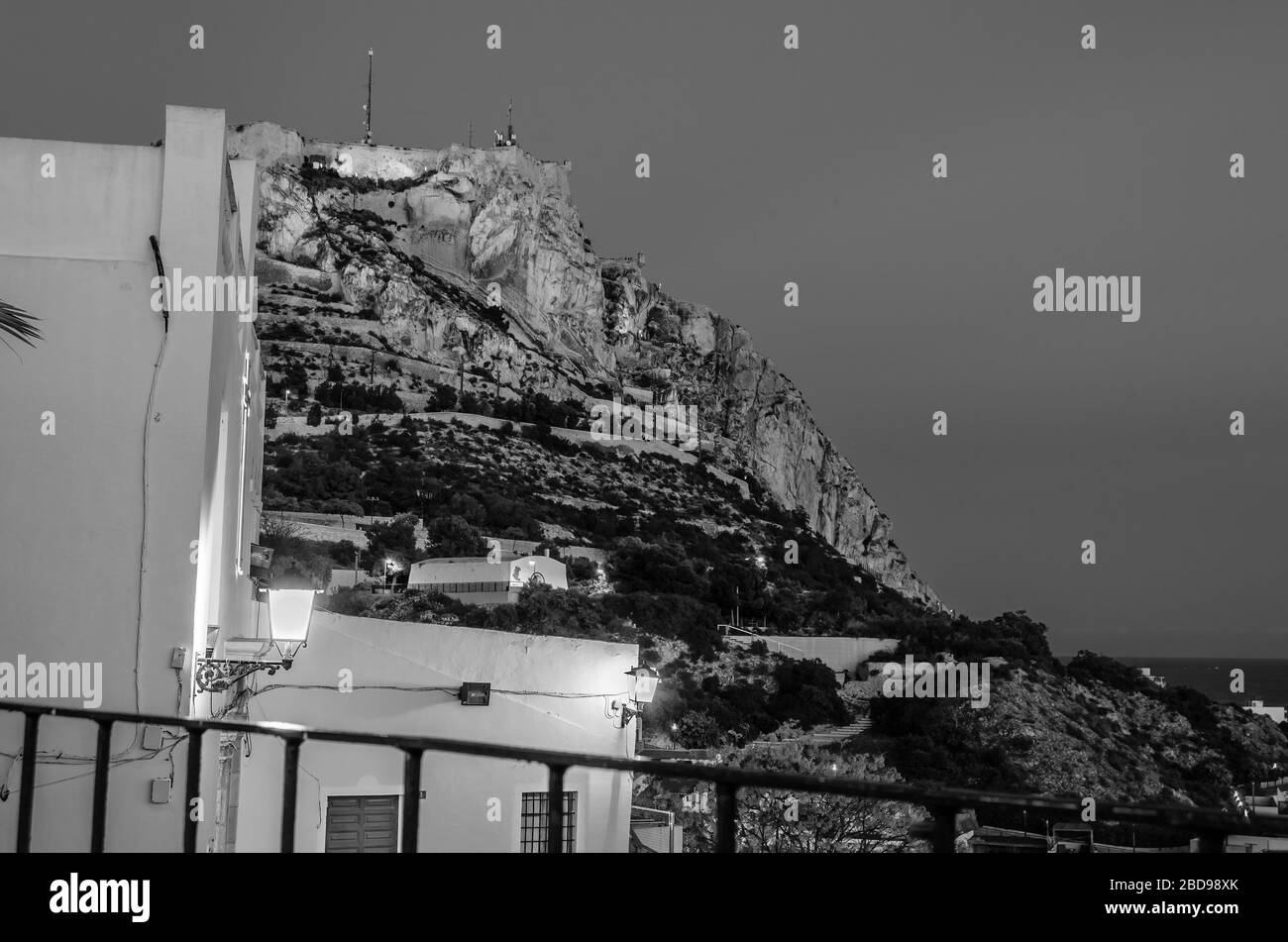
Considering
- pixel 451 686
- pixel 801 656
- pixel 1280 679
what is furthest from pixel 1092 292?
pixel 1280 679

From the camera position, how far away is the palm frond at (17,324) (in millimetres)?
8219

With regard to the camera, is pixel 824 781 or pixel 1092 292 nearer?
pixel 824 781

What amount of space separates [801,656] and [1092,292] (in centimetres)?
3634

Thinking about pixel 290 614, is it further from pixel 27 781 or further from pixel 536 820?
pixel 27 781

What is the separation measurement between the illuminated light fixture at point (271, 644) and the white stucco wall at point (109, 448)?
28cm

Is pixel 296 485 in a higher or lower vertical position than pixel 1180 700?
higher

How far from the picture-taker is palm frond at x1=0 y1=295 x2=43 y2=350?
822cm

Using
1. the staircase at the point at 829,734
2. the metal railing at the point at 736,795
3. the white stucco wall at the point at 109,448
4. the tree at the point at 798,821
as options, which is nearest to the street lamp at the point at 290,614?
the white stucco wall at the point at 109,448

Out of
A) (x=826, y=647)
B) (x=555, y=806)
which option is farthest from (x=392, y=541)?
(x=555, y=806)

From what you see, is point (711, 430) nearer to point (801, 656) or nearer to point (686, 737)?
point (801, 656)

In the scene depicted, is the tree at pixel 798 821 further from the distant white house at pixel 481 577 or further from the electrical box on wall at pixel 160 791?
the distant white house at pixel 481 577

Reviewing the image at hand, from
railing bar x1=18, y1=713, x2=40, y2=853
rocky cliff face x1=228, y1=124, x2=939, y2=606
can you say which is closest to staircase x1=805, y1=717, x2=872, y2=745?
railing bar x1=18, y1=713, x2=40, y2=853
